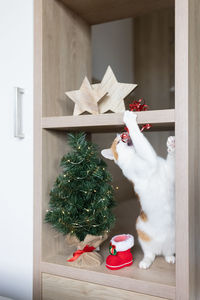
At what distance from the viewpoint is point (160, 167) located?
1.04 meters

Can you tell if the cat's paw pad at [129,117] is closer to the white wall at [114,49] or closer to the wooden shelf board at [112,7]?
the wooden shelf board at [112,7]

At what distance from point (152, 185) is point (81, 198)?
27 centimetres

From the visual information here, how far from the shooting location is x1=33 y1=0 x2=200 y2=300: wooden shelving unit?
2.90 ft

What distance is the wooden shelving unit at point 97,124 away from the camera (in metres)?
0.88

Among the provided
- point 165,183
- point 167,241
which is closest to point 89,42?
point 165,183

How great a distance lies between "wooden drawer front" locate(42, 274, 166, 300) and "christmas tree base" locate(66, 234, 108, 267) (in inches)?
2.6

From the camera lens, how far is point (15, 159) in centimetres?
117

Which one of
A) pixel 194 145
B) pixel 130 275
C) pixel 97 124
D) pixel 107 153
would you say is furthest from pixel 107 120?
pixel 130 275

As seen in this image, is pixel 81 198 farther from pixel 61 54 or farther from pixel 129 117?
pixel 61 54

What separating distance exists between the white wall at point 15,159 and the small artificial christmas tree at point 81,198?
0.13 meters

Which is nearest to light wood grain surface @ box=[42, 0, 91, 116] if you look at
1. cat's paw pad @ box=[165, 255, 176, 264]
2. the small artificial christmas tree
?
the small artificial christmas tree

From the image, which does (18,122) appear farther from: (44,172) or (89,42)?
(89,42)

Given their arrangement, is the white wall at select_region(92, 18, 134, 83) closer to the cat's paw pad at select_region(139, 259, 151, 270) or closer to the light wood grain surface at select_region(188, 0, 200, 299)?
the light wood grain surface at select_region(188, 0, 200, 299)

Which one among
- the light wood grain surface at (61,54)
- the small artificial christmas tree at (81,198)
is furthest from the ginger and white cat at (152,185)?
the light wood grain surface at (61,54)
